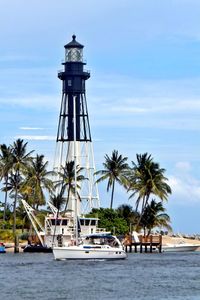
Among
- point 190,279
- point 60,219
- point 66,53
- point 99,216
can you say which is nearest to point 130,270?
point 190,279

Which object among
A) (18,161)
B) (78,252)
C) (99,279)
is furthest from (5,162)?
(99,279)

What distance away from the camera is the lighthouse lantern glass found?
166m

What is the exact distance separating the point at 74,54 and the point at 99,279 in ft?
274

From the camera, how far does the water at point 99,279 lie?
243ft

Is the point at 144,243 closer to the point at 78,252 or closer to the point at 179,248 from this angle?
the point at 179,248

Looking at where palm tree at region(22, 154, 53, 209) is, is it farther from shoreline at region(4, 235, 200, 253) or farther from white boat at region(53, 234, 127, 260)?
white boat at region(53, 234, 127, 260)

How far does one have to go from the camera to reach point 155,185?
15425 centimetres

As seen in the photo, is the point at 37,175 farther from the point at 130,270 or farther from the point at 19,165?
the point at 130,270

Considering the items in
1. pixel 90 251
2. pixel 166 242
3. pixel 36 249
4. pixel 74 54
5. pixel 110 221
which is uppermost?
pixel 74 54

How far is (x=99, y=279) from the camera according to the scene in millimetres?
88125

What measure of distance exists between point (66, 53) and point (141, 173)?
89.0 ft

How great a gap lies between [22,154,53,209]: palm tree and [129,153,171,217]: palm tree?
14.3 m

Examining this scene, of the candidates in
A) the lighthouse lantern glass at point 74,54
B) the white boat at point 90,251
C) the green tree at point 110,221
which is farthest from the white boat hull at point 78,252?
the lighthouse lantern glass at point 74,54

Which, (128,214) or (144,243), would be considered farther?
(128,214)
